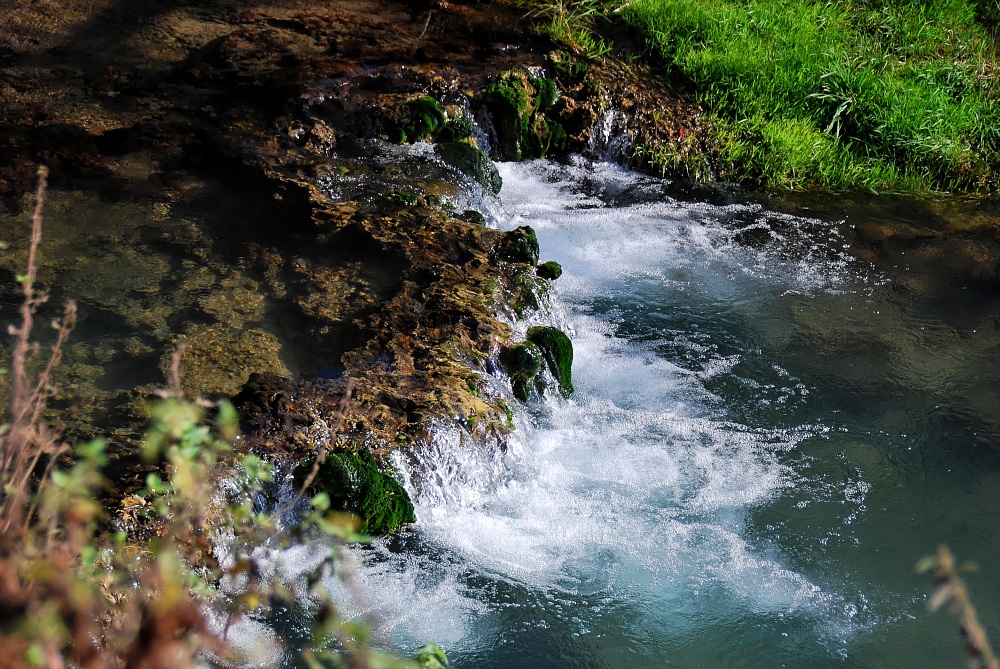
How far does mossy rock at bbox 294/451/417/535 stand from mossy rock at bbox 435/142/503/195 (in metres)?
3.05

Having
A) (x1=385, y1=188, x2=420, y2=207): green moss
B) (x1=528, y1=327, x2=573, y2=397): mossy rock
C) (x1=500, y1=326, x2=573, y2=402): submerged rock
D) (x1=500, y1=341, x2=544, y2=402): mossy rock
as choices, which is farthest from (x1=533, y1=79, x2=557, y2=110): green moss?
(x1=500, y1=341, x2=544, y2=402): mossy rock

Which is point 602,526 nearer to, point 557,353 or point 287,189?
point 557,353

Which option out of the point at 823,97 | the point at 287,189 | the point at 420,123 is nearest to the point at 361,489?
the point at 287,189

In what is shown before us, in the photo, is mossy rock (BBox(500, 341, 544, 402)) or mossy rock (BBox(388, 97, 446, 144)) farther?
mossy rock (BBox(388, 97, 446, 144))

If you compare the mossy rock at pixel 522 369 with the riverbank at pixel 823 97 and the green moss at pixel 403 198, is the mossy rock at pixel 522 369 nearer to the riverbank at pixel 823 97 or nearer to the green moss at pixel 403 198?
the green moss at pixel 403 198

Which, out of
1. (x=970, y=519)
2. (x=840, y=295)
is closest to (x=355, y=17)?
(x=840, y=295)

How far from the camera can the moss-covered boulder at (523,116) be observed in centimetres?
713

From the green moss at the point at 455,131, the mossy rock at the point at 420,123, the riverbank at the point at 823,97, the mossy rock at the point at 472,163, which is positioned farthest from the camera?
the riverbank at the point at 823,97

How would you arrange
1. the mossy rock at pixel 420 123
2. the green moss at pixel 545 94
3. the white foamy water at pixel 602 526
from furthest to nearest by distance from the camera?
the green moss at pixel 545 94
the mossy rock at pixel 420 123
the white foamy water at pixel 602 526

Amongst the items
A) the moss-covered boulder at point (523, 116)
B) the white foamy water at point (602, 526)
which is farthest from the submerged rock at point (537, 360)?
the moss-covered boulder at point (523, 116)

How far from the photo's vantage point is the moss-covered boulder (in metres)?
7.13

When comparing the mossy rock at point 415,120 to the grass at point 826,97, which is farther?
the grass at point 826,97

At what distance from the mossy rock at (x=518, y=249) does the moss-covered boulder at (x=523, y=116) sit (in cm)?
190

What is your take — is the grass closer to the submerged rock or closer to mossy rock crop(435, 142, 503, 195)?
mossy rock crop(435, 142, 503, 195)
